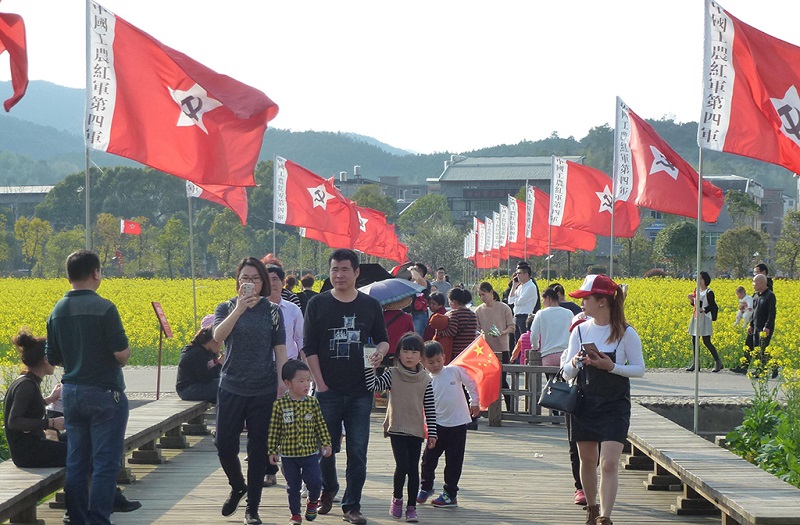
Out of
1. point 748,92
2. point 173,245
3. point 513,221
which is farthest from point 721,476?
point 173,245

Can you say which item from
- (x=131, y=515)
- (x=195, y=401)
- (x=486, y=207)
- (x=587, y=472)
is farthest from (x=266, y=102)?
(x=486, y=207)

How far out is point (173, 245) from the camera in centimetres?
8650

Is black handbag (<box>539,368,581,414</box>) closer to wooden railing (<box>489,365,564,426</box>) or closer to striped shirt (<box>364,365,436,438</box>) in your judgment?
striped shirt (<box>364,365,436,438</box>)

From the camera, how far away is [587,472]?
7508mm

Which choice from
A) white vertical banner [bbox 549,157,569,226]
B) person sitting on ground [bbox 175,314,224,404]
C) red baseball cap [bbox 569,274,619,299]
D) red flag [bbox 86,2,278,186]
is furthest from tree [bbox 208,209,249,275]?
red baseball cap [bbox 569,274,619,299]

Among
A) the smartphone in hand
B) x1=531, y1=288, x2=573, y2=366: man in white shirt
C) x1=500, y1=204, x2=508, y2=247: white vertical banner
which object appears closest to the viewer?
the smartphone in hand

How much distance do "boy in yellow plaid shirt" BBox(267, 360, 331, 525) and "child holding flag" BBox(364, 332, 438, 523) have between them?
52cm

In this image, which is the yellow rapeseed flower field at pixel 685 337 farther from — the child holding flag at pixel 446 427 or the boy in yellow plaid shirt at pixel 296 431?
the boy in yellow plaid shirt at pixel 296 431

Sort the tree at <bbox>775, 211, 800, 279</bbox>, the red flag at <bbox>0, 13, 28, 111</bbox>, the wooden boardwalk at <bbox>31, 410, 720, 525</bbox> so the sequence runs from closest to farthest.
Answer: the red flag at <bbox>0, 13, 28, 111</bbox>, the wooden boardwalk at <bbox>31, 410, 720, 525</bbox>, the tree at <bbox>775, 211, 800, 279</bbox>

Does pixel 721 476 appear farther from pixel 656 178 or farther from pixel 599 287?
pixel 656 178

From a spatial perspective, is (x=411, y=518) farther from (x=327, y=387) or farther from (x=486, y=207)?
(x=486, y=207)

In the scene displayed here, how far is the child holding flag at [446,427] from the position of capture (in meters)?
8.68

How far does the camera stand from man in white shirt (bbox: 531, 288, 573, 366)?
43.6 feet

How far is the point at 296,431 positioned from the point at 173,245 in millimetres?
80518
